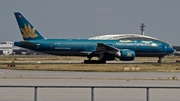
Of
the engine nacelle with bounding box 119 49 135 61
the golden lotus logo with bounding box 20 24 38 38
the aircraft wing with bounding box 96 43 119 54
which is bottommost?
the engine nacelle with bounding box 119 49 135 61

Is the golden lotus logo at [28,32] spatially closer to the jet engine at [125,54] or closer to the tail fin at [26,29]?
the tail fin at [26,29]

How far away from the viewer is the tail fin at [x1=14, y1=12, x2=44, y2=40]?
59.1 m

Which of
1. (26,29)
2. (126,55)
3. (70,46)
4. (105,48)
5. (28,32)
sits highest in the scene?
(26,29)

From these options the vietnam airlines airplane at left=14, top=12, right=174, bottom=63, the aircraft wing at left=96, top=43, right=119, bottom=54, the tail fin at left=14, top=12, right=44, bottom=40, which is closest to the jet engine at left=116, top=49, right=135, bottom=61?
the vietnam airlines airplane at left=14, top=12, right=174, bottom=63

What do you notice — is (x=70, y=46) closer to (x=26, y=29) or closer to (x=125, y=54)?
(x=26, y=29)

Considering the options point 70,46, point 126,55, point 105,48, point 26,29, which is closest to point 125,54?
point 126,55

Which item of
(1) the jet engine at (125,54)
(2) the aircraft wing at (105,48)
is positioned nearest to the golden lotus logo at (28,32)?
(2) the aircraft wing at (105,48)

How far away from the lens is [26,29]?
5931 cm

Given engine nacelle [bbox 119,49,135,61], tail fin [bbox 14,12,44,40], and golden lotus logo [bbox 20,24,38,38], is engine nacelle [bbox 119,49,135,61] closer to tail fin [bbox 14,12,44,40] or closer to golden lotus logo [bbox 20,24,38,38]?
tail fin [bbox 14,12,44,40]

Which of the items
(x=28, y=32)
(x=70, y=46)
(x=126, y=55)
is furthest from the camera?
(x=28, y=32)

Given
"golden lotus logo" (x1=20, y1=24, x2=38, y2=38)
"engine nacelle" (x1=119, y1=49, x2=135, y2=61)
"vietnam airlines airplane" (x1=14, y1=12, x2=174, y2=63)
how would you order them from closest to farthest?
"engine nacelle" (x1=119, y1=49, x2=135, y2=61) < "vietnam airlines airplane" (x1=14, y1=12, x2=174, y2=63) < "golden lotus logo" (x1=20, y1=24, x2=38, y2=38)
